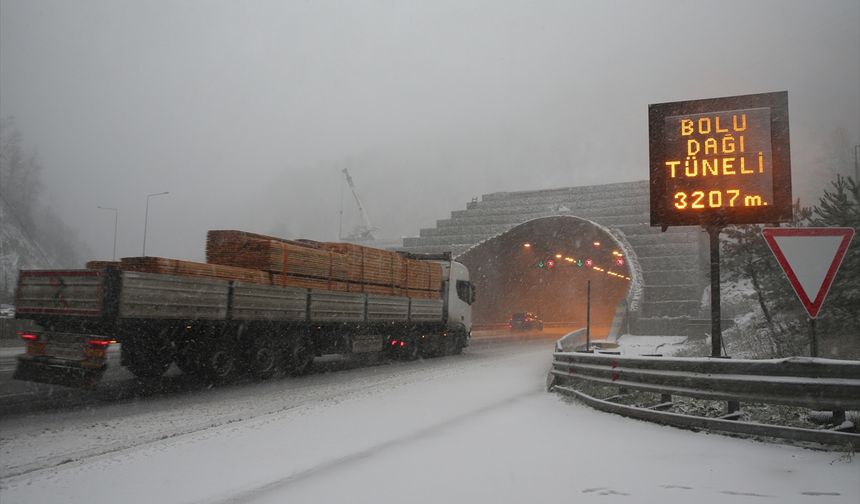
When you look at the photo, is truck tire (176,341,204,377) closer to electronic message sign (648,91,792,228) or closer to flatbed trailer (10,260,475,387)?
flatbed trailer (10,260,475,387)

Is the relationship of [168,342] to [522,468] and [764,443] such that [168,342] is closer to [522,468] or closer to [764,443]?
[522,468]

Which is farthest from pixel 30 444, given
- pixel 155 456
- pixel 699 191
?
pixel 699 191

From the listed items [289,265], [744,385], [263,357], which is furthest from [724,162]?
[263,357]

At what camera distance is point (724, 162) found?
10.5 metres

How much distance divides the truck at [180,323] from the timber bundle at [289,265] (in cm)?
20

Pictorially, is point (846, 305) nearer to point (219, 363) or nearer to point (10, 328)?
point (219, 363)

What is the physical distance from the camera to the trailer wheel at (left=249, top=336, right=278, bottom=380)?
48.1 ft

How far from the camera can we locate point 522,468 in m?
6.26

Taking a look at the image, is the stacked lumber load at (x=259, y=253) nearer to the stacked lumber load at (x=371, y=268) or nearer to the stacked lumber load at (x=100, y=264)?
the stacked lumber load at (x=371, y=268)

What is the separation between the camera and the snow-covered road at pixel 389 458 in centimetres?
541

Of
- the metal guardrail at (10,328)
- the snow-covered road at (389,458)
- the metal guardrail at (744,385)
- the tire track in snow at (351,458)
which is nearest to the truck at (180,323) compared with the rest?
the snow-covered road at (389,458)

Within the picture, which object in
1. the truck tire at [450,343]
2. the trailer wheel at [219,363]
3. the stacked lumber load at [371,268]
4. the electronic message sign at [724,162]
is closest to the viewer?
the electronic message sign at [724,162]

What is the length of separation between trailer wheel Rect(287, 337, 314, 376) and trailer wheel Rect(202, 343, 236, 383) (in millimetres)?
1952

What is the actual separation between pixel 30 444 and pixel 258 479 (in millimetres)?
3745
